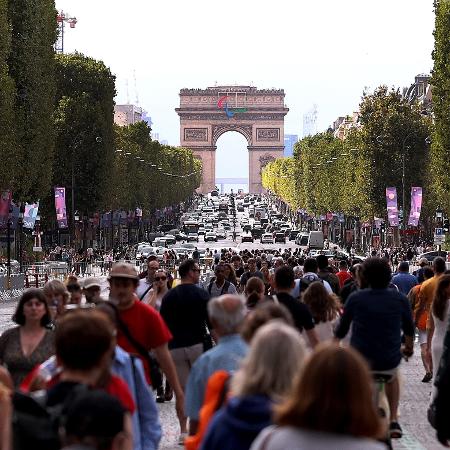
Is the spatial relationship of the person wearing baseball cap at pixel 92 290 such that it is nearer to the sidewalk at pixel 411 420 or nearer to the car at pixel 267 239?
the sidewalk at pixel 411 420

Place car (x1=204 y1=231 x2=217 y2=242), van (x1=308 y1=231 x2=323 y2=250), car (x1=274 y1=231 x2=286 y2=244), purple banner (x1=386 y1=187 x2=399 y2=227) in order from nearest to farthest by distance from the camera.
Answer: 1. purple banner (x1=386 y1=187 x2=399 y2=227)
2. van (x1=308 y1=231 x2=323 y2=250)
3. car (x1=274 y1=231 x2=286 y2=244)
4. car (x1=204 y1=231 x2=217 y2=242)

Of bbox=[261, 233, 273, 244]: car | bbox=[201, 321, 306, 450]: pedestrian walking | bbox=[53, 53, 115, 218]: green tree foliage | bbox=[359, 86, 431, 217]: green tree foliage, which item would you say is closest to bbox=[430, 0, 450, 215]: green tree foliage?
bbox=[53, 53, 115, 218]: green tree foliage

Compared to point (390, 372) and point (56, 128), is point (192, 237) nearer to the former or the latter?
point (56, 128)

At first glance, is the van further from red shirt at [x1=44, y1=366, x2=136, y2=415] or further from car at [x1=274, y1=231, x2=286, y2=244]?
red shirt at [x1=44, y1=366, x2=136, y2=415]

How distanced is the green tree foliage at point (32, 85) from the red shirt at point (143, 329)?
1896 inches

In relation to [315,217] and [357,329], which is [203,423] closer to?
[357,329]

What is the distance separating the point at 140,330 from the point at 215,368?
1700 mm

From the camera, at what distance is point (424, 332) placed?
22.1 meters

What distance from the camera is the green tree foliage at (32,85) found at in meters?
61.4

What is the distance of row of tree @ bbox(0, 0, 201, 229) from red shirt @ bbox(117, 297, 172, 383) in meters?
44.4

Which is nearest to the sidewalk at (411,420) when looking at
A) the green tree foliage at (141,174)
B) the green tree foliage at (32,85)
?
the green tree foliage at (32,85)

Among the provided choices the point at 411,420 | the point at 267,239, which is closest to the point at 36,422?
the point at 411,420

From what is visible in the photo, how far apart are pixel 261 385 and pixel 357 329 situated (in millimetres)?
6622

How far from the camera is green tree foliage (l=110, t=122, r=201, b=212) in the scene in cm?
10399
